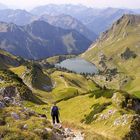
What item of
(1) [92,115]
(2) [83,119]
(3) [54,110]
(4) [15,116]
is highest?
(4) [15,116]

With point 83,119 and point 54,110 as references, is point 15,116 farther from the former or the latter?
point 83,119

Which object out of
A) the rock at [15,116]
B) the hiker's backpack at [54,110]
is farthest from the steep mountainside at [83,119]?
the hiker's backpack at [54,110]

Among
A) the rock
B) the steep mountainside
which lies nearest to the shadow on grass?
the steep mountainside

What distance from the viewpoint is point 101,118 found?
2525 inches

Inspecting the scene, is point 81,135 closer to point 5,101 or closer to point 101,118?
point 5,101

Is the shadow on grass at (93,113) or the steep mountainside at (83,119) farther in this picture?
the shadow on grass at (93,113)

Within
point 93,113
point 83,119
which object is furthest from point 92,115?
point 83,119

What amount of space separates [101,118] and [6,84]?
54267mm

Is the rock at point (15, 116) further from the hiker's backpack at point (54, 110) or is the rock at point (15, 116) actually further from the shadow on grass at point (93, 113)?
the shadow on grass at point (93, 113)

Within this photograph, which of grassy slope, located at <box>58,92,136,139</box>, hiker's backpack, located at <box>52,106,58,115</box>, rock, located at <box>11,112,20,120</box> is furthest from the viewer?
grassy slope, located at <box>58,92,136,139</box>

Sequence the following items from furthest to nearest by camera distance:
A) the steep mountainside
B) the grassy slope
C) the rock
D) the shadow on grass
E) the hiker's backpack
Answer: the shadow on grass
the grassy slope
the hiker's backpack
the rock
the steep mountainside

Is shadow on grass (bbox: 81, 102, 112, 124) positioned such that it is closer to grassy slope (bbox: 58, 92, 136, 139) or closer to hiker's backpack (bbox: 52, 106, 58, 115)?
grassy slope (bbox: 58, 92, 136, 139)

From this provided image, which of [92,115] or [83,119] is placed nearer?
[92,115]

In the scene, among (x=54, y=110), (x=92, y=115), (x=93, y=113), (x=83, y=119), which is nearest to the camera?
(x=54, y=110)
